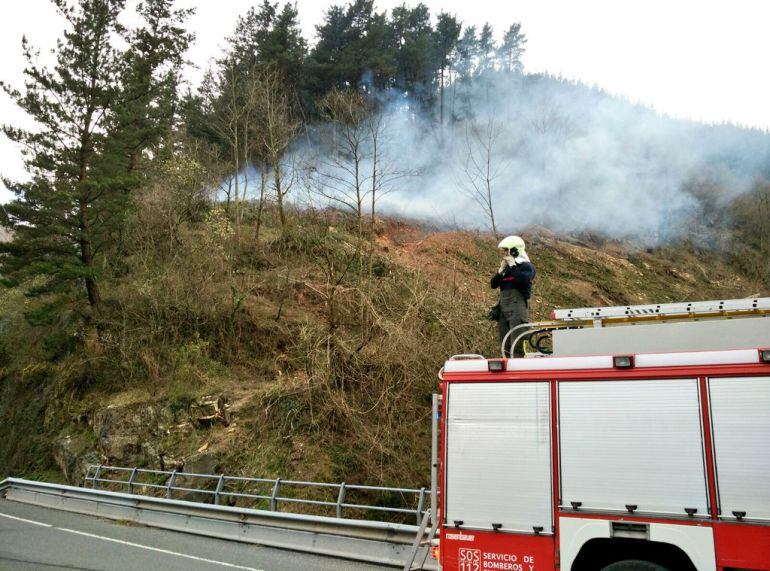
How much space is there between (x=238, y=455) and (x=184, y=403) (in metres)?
2.81

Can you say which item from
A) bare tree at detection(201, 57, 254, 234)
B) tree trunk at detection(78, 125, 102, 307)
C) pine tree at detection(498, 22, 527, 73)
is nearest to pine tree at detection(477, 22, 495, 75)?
pine tree at detection(498, 22, 527, 73)

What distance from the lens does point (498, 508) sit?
517 cm

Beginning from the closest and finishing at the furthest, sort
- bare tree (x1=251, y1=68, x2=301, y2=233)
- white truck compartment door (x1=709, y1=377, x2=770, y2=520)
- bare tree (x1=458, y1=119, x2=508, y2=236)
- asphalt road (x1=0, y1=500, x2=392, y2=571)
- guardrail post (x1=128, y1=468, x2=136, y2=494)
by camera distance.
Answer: white truck compartment door (x1=709, y1=377, x2=770, y2=520) < asphalt road (x1=0, y1=500, x2=392, y2=571) < guardrail post (x1=128, y1=468, x2=136, y2=494) < bare tree (x1=251, y1=68, x2=301, y2=233) < bare tree (x1=458, y1=119, x2=508, y2=236)

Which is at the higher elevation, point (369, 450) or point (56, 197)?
point (56, 197)

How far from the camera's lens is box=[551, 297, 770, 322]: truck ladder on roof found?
5586 mm

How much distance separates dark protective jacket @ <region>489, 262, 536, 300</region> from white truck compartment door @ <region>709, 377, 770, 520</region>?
3577 mm

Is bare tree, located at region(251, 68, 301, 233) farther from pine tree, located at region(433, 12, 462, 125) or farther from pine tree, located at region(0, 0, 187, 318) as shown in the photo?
pine tree, located at region(433, 12, 462, 125)

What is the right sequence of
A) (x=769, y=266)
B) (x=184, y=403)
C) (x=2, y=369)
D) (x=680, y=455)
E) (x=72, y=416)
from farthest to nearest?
(x=769, y=266), (x=2, y=369), (x=72, y=416), (x=184, y=403), (x=680, y=455)

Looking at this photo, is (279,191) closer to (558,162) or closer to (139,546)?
(139,546)

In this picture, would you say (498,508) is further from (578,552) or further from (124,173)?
(124,173)

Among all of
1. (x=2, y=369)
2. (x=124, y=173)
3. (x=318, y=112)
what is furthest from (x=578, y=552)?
(x=318, y=112)

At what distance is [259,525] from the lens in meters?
10.7

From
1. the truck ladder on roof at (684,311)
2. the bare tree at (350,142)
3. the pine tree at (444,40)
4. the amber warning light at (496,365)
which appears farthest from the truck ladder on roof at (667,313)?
the pine tree at (444,40)

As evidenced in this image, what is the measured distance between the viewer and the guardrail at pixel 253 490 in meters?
12.5
